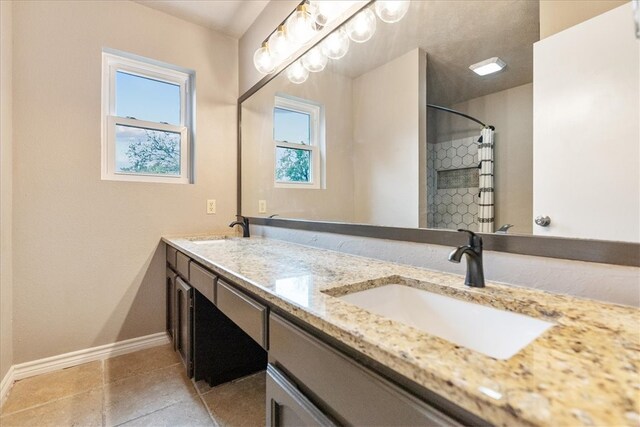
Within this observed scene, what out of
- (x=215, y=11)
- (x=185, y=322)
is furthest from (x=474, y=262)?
(x=215, y=11)

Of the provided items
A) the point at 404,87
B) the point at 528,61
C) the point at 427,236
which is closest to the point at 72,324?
the point at 427,236

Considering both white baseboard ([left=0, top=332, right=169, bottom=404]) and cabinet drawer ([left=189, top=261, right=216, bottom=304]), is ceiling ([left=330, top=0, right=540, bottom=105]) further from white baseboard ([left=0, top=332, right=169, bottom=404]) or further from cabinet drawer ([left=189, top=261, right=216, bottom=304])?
white baseboard ([left=0, top=332, right=169, bottom=404])

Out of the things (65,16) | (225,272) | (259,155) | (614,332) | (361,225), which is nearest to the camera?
(614,332)

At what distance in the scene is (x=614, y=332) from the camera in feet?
1.80

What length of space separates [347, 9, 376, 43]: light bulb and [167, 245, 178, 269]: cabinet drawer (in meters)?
1.63

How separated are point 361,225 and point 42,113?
2.04 meters

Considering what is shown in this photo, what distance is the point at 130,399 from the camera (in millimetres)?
1565

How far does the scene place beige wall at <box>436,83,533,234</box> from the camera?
86cm

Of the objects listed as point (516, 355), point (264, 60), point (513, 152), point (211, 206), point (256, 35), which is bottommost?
point (516, 355)

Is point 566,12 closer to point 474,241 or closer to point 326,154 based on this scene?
point 474,241

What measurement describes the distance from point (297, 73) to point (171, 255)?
1.49 m

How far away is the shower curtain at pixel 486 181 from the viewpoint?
941 mm

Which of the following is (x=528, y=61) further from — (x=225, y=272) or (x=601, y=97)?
(x=225, y=272)

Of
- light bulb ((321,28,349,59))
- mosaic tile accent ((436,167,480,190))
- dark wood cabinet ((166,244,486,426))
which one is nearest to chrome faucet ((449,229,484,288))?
mosaic tile accent ((436,167,480,190))
